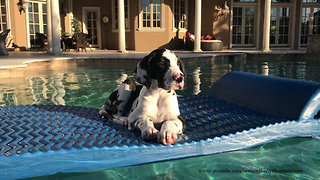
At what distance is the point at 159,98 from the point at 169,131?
31cm

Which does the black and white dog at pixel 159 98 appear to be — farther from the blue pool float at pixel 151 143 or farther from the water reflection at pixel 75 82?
the water reflection at pixel 75 82

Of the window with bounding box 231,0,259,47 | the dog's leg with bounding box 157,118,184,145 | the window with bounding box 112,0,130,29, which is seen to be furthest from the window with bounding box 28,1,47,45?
the dog's leg with bounding box 157,118,184,145

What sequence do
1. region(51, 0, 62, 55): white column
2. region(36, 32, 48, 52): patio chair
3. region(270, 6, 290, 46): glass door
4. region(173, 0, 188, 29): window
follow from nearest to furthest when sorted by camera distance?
region(51, 0, 62, 55): white column < region(36, 32, 48, 52): patio chair < region(173, 0, 188, 29): window < region(270, 6, 290, 46): glass door

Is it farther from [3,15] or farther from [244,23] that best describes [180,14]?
[3,15]

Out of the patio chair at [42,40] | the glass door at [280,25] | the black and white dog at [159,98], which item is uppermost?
the glass door at [280,25]

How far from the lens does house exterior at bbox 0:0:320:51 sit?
15.6m

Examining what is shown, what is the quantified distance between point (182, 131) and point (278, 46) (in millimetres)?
17431

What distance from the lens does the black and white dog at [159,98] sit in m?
2.46

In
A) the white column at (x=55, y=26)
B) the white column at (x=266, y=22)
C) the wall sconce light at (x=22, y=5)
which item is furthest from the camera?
the white column at (x=266, y=22)

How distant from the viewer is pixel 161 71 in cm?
248

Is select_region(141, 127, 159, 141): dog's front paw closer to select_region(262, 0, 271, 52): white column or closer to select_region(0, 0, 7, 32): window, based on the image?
select_region(262, 0, 271, 52): white column

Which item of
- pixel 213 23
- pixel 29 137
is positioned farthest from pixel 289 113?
Result: pixel 213 23

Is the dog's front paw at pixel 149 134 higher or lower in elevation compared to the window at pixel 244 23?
lower

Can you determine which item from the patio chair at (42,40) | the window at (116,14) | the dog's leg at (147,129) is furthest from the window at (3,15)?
the dog's leg at (147,129)
